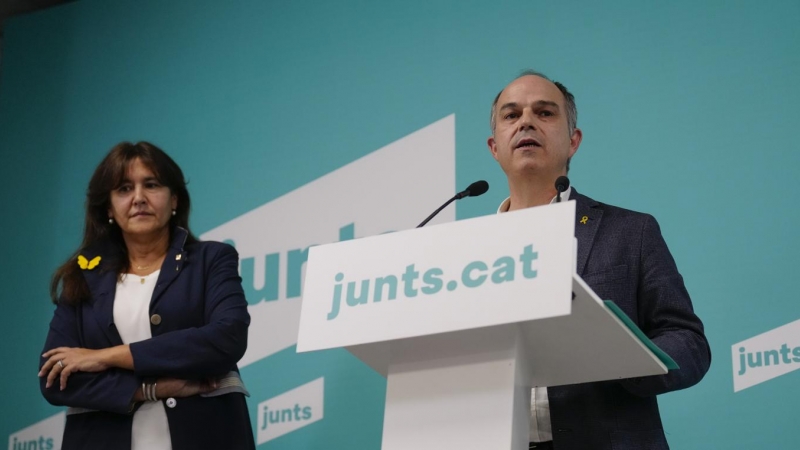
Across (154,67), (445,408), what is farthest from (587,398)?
(154,67)

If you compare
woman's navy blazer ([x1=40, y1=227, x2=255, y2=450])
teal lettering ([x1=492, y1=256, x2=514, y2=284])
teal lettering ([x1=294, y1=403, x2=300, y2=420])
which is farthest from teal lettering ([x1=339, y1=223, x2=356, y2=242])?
teal lettering ([x1=492, y1=256, x2=514, y2=284])

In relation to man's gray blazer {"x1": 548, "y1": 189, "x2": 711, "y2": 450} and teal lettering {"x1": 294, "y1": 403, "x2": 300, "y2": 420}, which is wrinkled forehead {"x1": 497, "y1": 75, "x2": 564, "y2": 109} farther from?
teal lettering {"x1": 294, "y1": 403, "x2": 300, "y2": 420}

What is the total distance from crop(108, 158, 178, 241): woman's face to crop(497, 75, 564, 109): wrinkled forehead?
3.54 feet

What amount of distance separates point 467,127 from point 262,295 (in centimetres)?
99

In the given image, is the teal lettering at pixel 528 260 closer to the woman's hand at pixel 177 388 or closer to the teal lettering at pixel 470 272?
the teal lettering at pixel 470 272

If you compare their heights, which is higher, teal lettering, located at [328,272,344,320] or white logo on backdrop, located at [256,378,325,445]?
white logo on backdrop, located at [256,378,325,445]

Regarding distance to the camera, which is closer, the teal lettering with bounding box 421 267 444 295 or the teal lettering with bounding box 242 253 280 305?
the teal lettering with bounding box 421 267 444 295

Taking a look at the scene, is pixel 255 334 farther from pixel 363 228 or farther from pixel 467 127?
pixel 467 127

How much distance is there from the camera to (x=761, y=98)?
316cm

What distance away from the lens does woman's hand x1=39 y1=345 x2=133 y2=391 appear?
9.11 ft

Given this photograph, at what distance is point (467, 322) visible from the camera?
1.66m

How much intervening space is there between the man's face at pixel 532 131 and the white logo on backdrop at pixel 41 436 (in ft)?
7.78

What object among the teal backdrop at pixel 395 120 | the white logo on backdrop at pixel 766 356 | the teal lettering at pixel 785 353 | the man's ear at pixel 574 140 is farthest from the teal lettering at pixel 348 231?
the teal lettering at pixel 785 353

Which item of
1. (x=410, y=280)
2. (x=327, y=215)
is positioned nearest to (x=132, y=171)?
(x=327, y=215)
